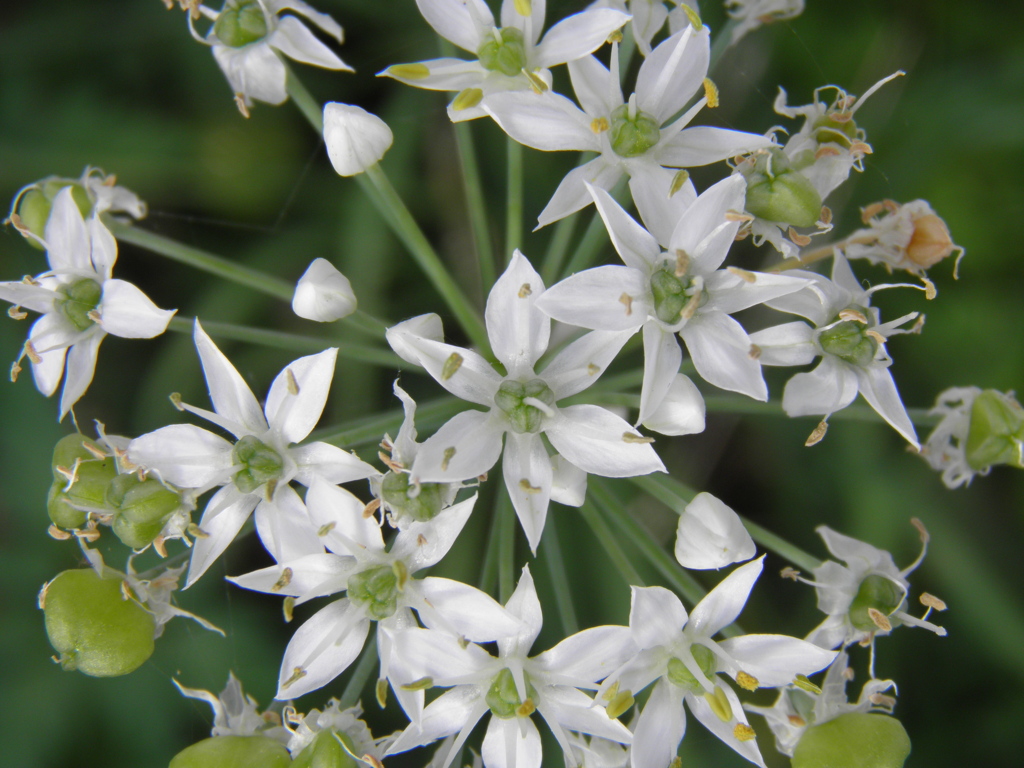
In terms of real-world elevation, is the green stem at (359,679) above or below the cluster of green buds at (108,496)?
below

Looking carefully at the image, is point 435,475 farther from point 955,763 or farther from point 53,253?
point 955,763

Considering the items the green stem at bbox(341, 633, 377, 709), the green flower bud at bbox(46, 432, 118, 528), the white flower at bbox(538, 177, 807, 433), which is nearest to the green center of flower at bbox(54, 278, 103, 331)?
the green flower bud at bbox(46, 432, 118, 528)

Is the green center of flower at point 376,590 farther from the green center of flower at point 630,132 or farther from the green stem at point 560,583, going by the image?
the green center of flower at point 630,132

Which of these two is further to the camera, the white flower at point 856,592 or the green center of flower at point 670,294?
the white flower at point 856,592

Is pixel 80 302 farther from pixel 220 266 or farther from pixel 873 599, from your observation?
pixel 873 599

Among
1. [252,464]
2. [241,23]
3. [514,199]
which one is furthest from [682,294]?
[241,23]

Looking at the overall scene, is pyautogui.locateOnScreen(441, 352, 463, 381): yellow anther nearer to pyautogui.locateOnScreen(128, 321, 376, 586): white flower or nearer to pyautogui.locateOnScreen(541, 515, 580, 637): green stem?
pyautogui.locateOnScreen(128, 321, 376, 586): white flower

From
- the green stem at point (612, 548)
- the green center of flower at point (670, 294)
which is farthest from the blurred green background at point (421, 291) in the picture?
the green center of flower at point (670, 294)

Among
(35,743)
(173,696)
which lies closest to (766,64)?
(173,696)
